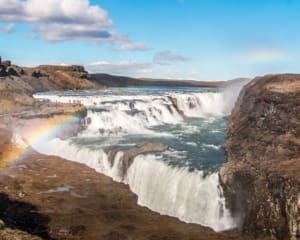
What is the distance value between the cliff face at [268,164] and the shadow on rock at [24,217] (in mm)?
7951

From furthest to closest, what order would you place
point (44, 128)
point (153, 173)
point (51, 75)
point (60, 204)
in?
point (51, 75) → point (44, 128) → point (153, 173) → point (60, 204)

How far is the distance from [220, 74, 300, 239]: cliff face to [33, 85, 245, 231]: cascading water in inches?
43.1

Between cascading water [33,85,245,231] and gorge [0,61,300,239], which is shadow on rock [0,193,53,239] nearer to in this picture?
gorge [0,61,300,239]

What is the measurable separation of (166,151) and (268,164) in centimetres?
918

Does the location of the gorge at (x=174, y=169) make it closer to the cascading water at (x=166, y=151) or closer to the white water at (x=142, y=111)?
the cascading water at (x=166, y=151)

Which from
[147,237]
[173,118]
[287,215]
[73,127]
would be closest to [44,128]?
[73,127]

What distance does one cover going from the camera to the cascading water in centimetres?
1989

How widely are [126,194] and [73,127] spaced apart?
47.3ft

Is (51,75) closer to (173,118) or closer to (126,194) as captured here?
(173,118)

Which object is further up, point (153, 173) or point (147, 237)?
point (153, 173)

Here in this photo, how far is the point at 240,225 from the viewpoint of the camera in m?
17.9

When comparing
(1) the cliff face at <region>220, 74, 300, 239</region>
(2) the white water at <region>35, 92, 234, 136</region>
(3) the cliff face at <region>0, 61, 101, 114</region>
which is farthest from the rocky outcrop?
(3) the cliff face at <region>0, 61, 101, 114</region>

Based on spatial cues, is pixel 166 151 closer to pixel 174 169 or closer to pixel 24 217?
pixel 174 169

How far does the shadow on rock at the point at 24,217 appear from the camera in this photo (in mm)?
17516
